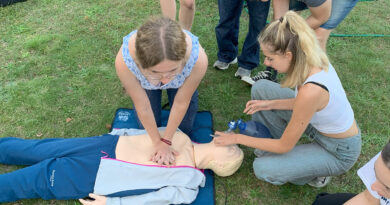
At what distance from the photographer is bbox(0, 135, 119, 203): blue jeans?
86.8 inches

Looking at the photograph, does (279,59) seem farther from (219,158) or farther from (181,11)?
(181,11)

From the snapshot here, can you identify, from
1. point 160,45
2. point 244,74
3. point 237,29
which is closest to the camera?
point 160,45

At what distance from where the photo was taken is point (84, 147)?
2424 mm

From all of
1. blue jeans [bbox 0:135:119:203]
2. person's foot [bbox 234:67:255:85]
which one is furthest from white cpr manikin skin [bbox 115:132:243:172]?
person's foot [bbox 234:67:255:85]

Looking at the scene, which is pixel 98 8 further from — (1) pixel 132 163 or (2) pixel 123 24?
(1) pixel 132 163

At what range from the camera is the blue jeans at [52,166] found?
221 cm

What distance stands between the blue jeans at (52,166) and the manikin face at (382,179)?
1840 mm

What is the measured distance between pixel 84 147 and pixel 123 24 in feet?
7.75

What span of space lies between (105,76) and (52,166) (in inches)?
57.3

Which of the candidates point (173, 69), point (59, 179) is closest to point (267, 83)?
point (173, 69)

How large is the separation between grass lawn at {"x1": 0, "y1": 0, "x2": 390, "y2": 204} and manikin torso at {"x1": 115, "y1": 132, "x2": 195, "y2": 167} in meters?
0.38

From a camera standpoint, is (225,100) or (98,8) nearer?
(225,100)

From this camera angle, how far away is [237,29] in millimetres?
3322

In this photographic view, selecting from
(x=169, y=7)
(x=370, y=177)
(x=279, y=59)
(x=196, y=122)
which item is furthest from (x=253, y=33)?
(x=370, y=177)
